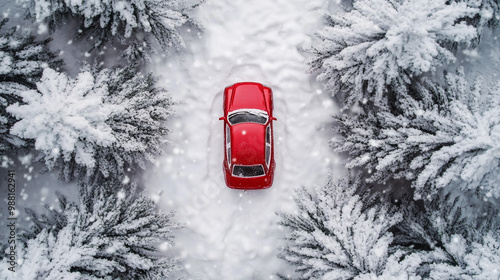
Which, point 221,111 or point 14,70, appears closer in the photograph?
point 14,70

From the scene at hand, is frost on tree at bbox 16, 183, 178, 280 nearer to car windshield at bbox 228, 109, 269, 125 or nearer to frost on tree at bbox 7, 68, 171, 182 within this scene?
frost on tree at bbox 7, 68, 171, 182

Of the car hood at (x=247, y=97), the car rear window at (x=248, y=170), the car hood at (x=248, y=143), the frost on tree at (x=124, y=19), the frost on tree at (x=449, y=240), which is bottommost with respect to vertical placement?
the frost on tree at (x=449, y=240)

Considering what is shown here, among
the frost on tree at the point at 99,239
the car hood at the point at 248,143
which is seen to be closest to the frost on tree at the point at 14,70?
the frost on tree at the point at 99,239

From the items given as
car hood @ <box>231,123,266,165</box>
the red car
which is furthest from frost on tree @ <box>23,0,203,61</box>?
car hood @ <box>231,123,266,165</box>

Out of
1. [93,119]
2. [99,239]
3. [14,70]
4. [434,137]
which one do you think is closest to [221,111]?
[93,119]

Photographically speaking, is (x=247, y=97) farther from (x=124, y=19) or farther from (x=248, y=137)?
(x=124, y=19)

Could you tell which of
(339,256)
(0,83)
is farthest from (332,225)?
(0,83)

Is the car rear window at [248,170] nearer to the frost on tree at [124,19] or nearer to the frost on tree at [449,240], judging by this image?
the frost on tree at [124,19]
